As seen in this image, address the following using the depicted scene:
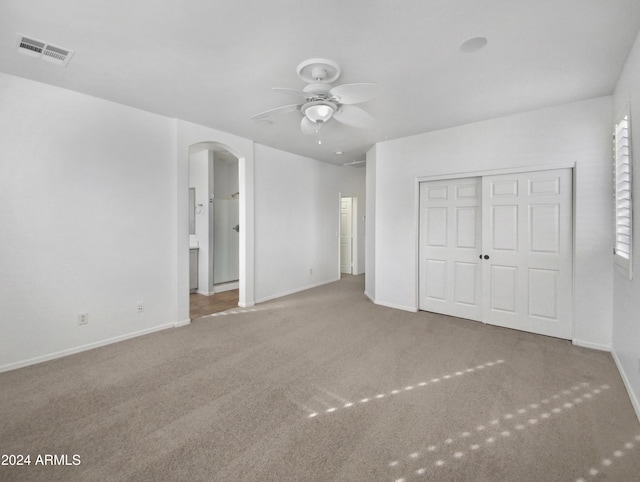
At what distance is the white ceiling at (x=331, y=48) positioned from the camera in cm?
185

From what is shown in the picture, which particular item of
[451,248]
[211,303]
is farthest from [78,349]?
[451,248]

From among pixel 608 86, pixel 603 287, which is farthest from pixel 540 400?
pixel 608 86

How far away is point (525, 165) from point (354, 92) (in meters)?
2.55

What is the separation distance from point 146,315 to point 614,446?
4306mm

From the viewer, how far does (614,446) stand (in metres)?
1.76

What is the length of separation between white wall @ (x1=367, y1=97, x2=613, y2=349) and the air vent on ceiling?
380 cm

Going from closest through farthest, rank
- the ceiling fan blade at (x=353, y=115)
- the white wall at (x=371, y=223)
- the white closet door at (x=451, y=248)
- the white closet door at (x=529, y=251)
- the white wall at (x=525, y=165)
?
the ceiling fan blade at (x=353, y=115) → the white wall at (x=525, y=165) → the white closet door at (x=529, y=251) → the white closet door at (x=451, y=248) → the white wall at (x=371, y=223)

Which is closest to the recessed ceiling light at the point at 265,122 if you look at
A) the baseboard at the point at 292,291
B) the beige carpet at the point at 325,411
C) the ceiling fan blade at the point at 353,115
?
the ceiling fan blade at the point at 353,115

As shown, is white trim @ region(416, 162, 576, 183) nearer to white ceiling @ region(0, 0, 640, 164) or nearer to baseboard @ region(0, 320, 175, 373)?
white ceiling @ region(0, 0, 640, 164)

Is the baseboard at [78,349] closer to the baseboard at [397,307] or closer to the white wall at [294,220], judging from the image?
the white wall at [294,220]

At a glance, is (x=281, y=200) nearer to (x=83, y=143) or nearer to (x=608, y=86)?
(x=83, y=143)

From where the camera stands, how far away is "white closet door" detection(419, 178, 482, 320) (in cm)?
405

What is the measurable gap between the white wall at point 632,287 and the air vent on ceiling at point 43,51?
4.27m

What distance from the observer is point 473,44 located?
219 centimetres
